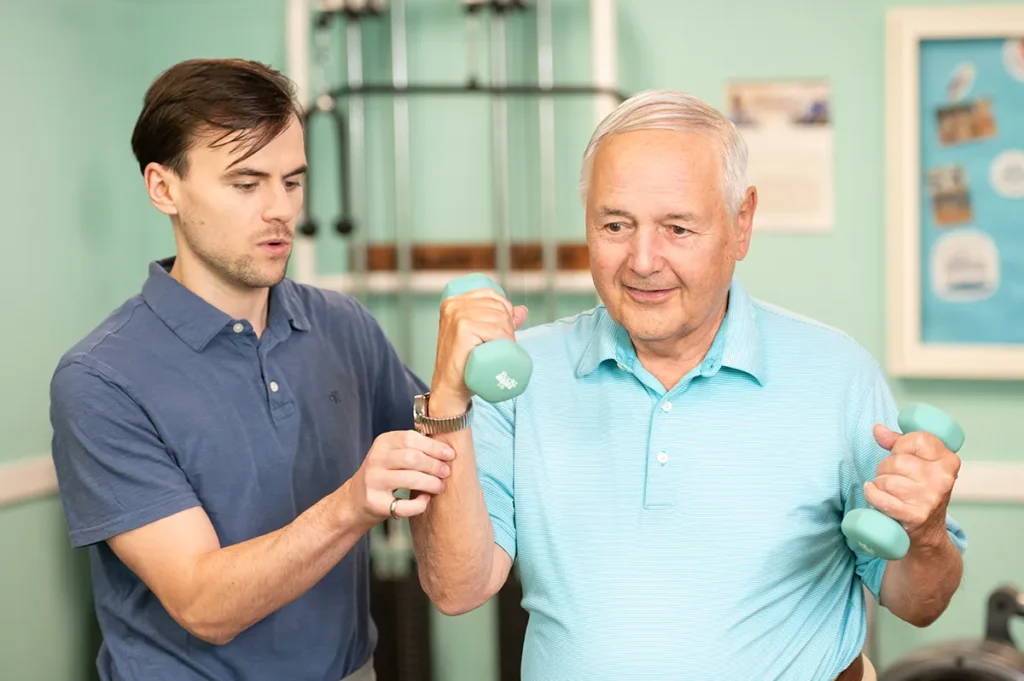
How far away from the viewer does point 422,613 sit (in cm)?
318

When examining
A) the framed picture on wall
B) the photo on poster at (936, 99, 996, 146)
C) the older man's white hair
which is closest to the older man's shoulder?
the older man's white hair

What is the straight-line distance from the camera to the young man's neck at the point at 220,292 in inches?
73.9

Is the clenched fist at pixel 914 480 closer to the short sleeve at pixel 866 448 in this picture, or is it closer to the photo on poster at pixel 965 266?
the short sleeve at pixel 866 448

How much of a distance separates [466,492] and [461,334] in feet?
0.73

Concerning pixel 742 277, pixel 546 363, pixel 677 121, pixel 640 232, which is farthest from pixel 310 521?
pixel 742 277

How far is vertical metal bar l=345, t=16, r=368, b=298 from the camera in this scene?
123 inches

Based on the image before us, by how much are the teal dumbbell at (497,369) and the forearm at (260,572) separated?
34 cm

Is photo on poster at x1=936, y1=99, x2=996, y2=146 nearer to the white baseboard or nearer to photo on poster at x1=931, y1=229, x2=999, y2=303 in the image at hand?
photo on poster at x1=931, y1=229, x2=999, y2=303

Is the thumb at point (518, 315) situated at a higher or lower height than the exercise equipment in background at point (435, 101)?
lower

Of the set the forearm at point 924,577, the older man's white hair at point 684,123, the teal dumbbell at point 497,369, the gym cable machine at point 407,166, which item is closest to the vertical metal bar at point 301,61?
the gym cable machine at point 407,166

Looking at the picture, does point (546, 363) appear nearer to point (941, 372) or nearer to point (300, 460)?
point (300, 460)

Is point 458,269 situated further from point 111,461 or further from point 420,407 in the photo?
point 420,407

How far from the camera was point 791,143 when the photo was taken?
312cm

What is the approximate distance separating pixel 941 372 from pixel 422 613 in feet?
5.16
